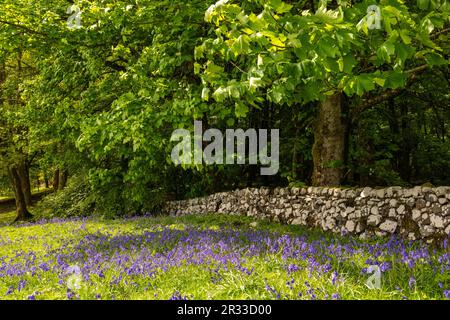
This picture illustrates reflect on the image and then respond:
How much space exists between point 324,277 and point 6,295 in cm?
440

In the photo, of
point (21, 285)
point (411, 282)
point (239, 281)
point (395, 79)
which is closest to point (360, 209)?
point (411, 282)

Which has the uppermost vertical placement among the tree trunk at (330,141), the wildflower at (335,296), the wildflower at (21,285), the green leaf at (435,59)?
the green leaf at (435,59)

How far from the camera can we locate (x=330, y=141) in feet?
38.8

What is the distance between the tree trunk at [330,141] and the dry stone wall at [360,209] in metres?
0.67

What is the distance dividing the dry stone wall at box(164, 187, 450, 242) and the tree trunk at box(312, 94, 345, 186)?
0.67m

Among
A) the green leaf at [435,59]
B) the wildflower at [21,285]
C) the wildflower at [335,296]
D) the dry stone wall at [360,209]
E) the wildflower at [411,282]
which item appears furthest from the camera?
the dry stone wall at [360,209]

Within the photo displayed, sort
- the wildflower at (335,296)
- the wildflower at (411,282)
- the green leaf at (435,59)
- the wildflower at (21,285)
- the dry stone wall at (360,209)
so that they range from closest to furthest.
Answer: the wildflower at (335,296) → the wildflower at (411,282) → the green leaf at (435,59) → the wildflower at (21,285) → the dry stone wall at (360,209)

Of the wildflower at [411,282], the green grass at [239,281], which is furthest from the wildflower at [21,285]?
the wildflower at [411,282]

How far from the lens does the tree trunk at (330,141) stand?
11727mm

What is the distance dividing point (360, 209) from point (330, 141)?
8.19 ft

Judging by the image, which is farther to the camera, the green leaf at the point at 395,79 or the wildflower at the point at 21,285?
the wildflower at the point at 21,285

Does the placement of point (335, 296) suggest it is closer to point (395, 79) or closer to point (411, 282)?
point (411, 282)

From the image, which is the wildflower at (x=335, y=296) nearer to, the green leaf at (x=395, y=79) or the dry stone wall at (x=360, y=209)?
the green leaf at (x=395, y=79)

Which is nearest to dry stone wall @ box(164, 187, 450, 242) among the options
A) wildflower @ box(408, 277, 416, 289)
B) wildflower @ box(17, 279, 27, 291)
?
wildflower @ box(408, 277, 416, 289)
